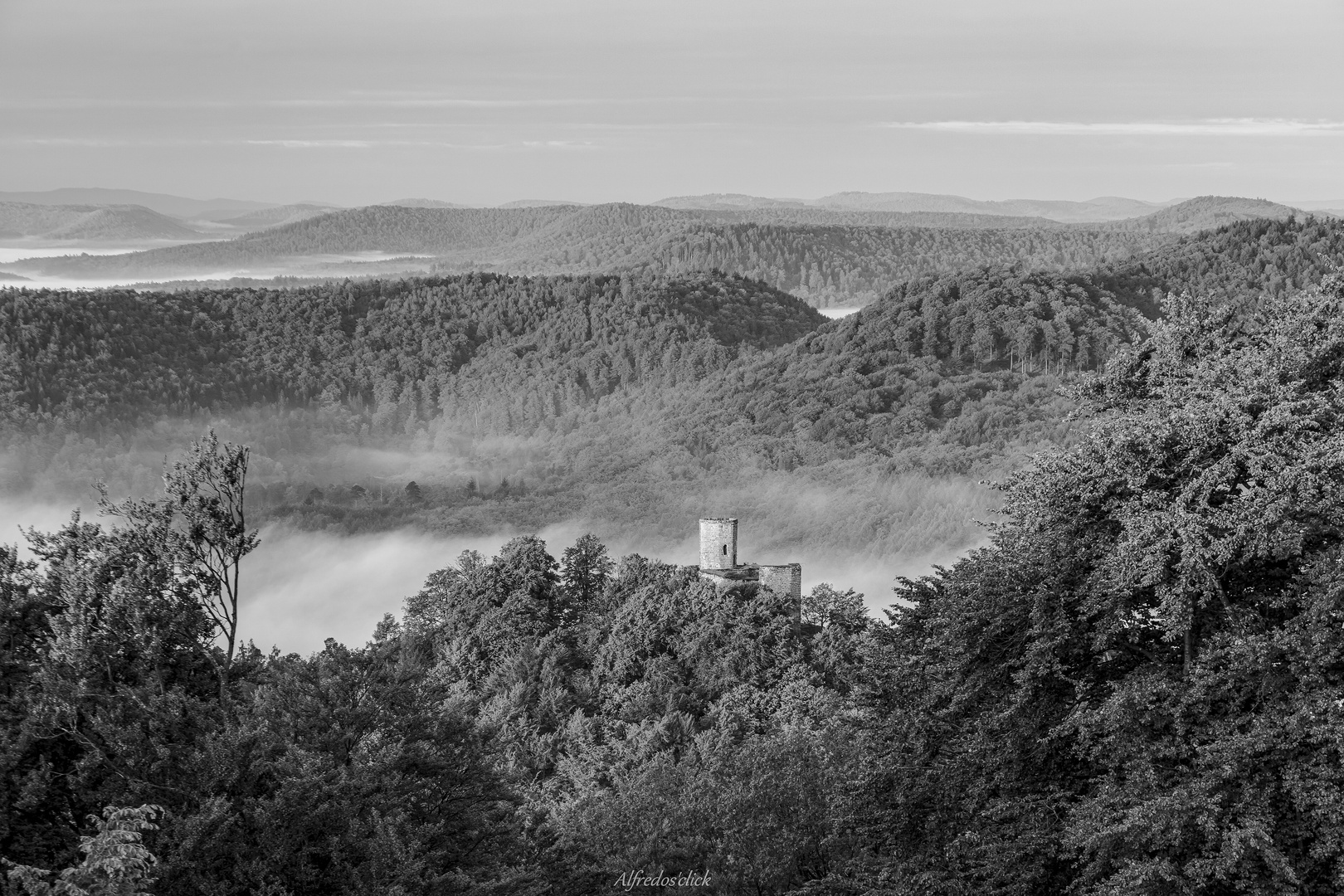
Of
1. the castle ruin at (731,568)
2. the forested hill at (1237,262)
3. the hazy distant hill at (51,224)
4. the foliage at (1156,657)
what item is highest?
the hazy distant hill at (51,224)

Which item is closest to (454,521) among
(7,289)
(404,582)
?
(404,582)

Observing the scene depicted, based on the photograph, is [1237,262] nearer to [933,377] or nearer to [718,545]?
[933,377]

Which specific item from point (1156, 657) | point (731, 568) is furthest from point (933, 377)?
point (1156, 657)

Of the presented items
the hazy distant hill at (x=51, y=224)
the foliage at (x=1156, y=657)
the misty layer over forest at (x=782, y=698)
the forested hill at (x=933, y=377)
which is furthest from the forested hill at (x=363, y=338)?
the foliage at (x=1156, y=657)

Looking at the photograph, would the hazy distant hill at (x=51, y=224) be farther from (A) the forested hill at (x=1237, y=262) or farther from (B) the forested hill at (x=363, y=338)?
(A) the forested hill at (x=1237, y=262)

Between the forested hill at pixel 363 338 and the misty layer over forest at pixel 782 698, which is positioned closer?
the misty layer over forest at pixel 782 698

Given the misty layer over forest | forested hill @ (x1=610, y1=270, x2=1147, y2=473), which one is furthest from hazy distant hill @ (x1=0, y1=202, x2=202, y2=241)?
the misty layer over forest
